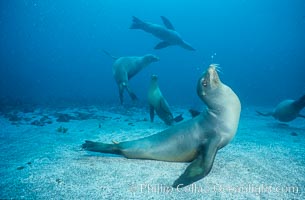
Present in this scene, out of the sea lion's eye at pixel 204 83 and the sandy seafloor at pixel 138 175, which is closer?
the sandy seafloor at pixel 138 175

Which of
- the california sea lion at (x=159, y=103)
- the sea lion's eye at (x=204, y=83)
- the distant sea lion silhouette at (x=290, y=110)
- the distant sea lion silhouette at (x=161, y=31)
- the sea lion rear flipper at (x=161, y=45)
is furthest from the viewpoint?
the sea lion rear flipper at (x=161, y=45)

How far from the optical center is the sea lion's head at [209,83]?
3520mm

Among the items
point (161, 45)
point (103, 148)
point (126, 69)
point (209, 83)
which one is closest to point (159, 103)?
point (126, 69)

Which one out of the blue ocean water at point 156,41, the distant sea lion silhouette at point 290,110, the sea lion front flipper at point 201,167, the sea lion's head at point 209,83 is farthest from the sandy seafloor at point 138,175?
the blue ocean water at point 156,41

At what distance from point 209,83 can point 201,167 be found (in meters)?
1.22

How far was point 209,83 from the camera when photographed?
11.7 feet

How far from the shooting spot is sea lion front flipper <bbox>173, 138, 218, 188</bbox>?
3053 mm

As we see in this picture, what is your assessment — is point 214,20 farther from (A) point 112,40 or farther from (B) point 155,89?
(B) point 155,89

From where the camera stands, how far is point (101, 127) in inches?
320

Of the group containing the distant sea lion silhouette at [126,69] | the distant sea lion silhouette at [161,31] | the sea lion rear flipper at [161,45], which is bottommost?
the distant sea lion silhouette at [126,69]

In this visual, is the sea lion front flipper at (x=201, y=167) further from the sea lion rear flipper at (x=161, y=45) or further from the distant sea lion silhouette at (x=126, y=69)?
the sea lion rear flipper at (x=161, y=45)

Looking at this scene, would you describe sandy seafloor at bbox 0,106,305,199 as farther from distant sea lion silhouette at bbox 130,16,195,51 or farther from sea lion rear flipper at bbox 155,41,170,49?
distant sea lion silhouette at bbox 130,16,195,51

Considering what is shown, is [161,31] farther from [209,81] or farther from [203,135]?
[203,135]

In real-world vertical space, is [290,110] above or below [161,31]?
below
